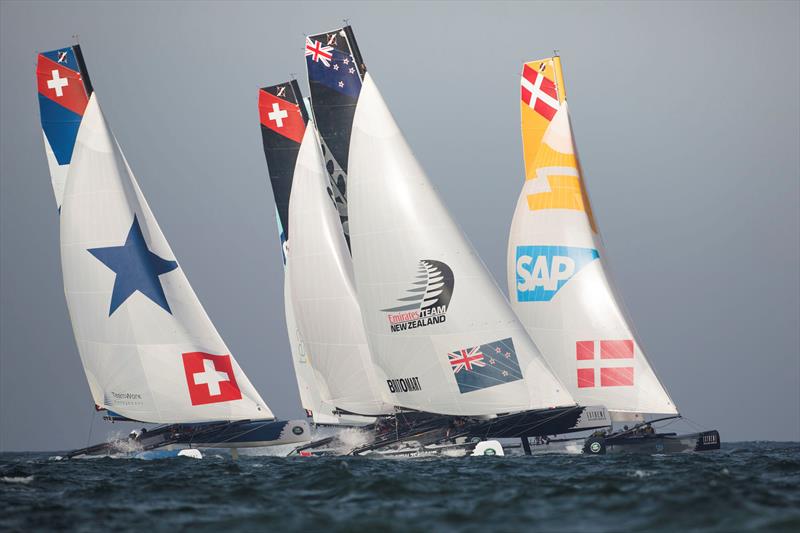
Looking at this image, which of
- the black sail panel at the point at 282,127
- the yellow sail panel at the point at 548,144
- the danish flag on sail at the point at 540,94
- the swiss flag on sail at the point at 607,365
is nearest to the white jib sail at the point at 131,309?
the black sail panel at the point at 282,127

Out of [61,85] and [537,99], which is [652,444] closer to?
[537,99]

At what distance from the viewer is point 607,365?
1781 inches

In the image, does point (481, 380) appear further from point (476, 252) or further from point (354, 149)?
point (354, 149)

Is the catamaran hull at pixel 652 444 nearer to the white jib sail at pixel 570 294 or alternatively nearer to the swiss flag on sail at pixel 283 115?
the white jib sail at pixel 570 294

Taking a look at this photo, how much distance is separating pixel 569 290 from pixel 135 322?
57.8 feet

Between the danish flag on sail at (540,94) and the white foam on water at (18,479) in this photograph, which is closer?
the white foam on water at (18,479)

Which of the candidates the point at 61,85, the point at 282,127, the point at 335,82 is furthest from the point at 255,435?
the point at 61,85

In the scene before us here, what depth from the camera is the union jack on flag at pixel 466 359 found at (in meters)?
37.8

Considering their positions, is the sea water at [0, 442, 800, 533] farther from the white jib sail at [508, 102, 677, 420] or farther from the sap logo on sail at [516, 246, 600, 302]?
the sap logo on sail at [516, 246, 600, 302]

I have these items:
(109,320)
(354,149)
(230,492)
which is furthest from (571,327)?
(230,492)

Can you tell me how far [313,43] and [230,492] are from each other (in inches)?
830

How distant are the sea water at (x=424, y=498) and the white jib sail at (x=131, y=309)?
1012cm

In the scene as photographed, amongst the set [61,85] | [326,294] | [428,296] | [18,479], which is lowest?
[18,479]

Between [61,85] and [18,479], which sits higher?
[61,85]
